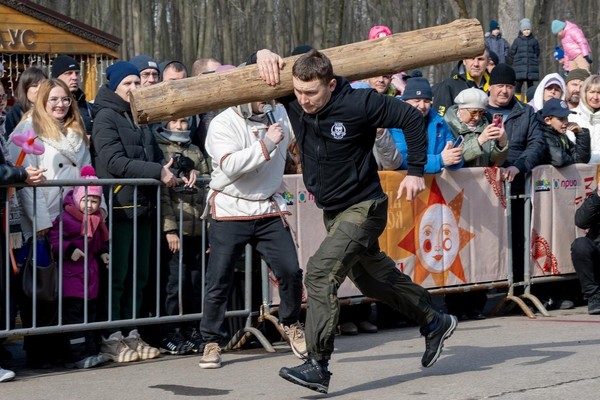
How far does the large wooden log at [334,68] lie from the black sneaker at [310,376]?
65.3 inches

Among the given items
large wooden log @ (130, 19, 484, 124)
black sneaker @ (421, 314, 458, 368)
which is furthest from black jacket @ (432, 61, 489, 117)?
black sneaker @ (421, 314, 458, 368)

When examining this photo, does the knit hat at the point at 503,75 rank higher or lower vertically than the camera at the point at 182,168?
higher

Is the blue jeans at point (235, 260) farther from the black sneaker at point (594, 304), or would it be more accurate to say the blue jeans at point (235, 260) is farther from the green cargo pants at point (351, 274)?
the black sneaker at point (594, 304)

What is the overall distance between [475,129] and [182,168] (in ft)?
9.41

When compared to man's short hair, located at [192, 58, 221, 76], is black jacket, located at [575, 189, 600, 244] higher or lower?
lower

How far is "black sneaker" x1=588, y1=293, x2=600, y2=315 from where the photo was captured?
1052 centimetres

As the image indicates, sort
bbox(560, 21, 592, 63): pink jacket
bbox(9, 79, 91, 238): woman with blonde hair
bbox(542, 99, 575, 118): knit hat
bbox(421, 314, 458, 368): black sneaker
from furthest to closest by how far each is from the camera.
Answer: bbox(560, 21, 592, 63): pink jacket → bbox(542, 99, 575, 118): knit hat → bbox(9, 79, 91, 238): woman with blonde hair → bbox(421, 314, 458, 368): black sneaker

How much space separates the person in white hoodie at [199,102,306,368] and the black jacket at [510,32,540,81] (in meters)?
11.8

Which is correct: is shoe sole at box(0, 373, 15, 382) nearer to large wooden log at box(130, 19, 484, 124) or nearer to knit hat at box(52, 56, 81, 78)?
→ large wooden log at box(130, 19, 484, 124)

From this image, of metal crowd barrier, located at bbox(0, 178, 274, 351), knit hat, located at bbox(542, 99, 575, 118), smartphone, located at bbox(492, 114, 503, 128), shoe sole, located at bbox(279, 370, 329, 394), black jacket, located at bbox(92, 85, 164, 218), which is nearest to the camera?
shoe sole, located at bbox(279, 370, 329, 394)

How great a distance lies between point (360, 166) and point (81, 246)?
88.9 inches

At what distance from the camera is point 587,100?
11789 millimetres

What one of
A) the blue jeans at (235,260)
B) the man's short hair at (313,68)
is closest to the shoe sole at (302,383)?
the blue jeans at (235,260)

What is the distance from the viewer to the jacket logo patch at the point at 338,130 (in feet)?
22.9
